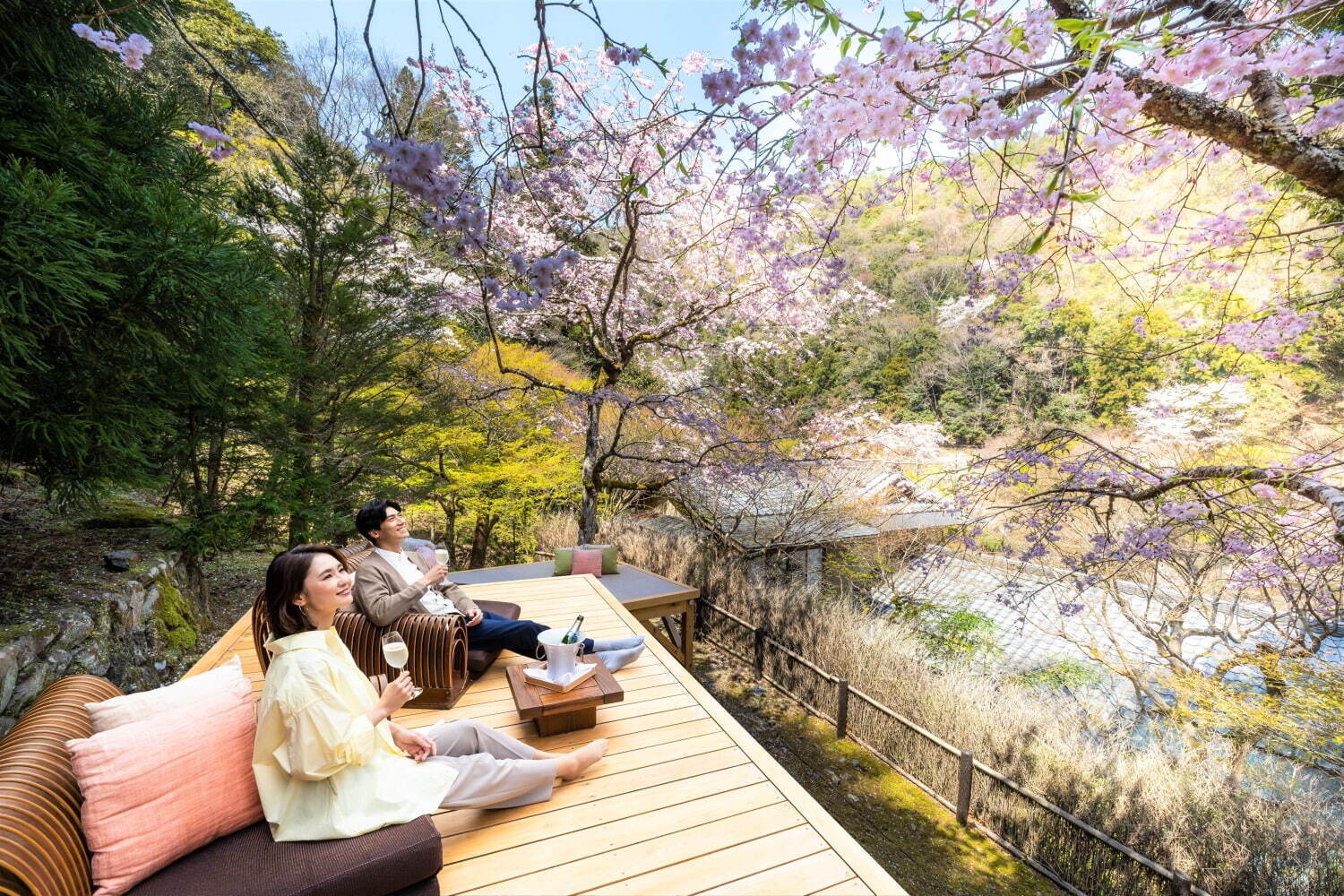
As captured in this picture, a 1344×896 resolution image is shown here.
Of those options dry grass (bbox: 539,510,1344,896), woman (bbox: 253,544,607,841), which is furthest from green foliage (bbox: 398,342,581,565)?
woman (bbox: 253,544,607,841)

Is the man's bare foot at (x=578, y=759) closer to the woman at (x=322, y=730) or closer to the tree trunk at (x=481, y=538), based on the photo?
the woman at (x=322, y=730)

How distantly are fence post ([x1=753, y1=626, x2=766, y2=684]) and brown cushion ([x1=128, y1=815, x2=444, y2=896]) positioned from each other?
4.25 m

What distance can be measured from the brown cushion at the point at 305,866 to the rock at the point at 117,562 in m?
3.39

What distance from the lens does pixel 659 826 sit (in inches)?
68.8

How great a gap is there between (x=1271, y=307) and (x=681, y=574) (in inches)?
211

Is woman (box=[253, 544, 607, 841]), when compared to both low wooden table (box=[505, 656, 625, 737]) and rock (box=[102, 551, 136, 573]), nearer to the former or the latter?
low wooden table (box=[505, 656, 625, 737])

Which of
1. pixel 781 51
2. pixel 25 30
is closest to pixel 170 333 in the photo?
pixel 25 30

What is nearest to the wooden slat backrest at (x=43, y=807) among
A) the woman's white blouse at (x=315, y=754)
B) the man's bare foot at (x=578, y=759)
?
the woman's white blouse at (x=315, y=754)

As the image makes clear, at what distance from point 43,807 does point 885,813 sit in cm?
409

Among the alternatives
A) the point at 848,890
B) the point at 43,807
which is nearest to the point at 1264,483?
the point at 848,890

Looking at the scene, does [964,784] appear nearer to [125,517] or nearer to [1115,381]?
[125,517]

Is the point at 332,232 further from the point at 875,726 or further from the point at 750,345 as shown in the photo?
the point at 875,726

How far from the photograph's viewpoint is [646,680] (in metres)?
2.66

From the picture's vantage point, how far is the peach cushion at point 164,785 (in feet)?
3.95
